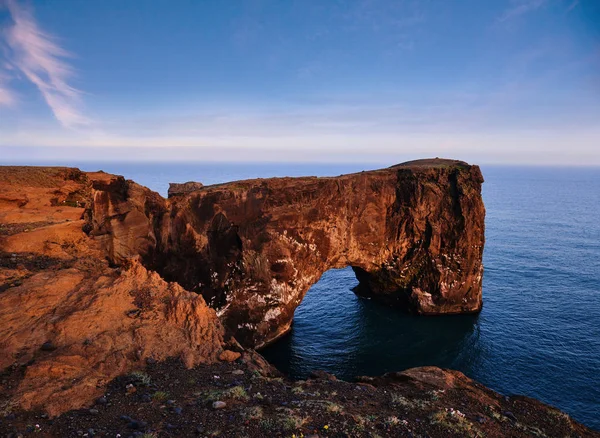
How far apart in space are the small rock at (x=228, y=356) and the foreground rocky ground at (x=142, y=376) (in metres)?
0.05

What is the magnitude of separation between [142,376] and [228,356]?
15.8 ft

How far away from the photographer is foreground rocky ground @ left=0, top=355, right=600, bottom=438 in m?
11.8

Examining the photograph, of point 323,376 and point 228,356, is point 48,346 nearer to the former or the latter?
point 228,356

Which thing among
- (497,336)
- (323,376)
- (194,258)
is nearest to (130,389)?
(323,376)

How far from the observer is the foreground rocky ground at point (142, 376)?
40.8 ft

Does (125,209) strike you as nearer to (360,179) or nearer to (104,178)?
(104,178)

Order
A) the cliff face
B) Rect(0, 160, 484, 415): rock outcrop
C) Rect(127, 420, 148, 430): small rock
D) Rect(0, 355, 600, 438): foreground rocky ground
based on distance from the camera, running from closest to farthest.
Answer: Rect(127, 420, 148, 430): small rock < Rect(0, 355, 600, 438): foreground rocky ground < Rect(0, 160, 484, 415): rock outcrop < the cliff face

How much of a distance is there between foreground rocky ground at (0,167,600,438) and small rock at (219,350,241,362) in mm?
52

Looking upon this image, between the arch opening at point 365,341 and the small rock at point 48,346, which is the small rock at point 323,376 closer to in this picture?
the arch opening at point 365,341

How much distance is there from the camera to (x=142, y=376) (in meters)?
15.3

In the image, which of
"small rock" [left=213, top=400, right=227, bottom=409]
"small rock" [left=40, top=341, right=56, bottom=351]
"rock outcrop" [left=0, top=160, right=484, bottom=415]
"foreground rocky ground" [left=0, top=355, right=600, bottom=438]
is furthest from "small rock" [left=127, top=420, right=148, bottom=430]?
"small rock" [left=40, top=341, right=56, bottom=351]

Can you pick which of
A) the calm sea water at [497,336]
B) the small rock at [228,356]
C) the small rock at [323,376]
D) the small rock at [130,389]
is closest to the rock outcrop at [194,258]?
the small rock at [228,356]

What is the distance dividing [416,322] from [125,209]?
33870 millimetres

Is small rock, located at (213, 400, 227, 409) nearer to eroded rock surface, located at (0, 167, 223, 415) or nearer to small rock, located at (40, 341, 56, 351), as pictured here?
eroded rock surface, located at (0, 167, 223, 415)
